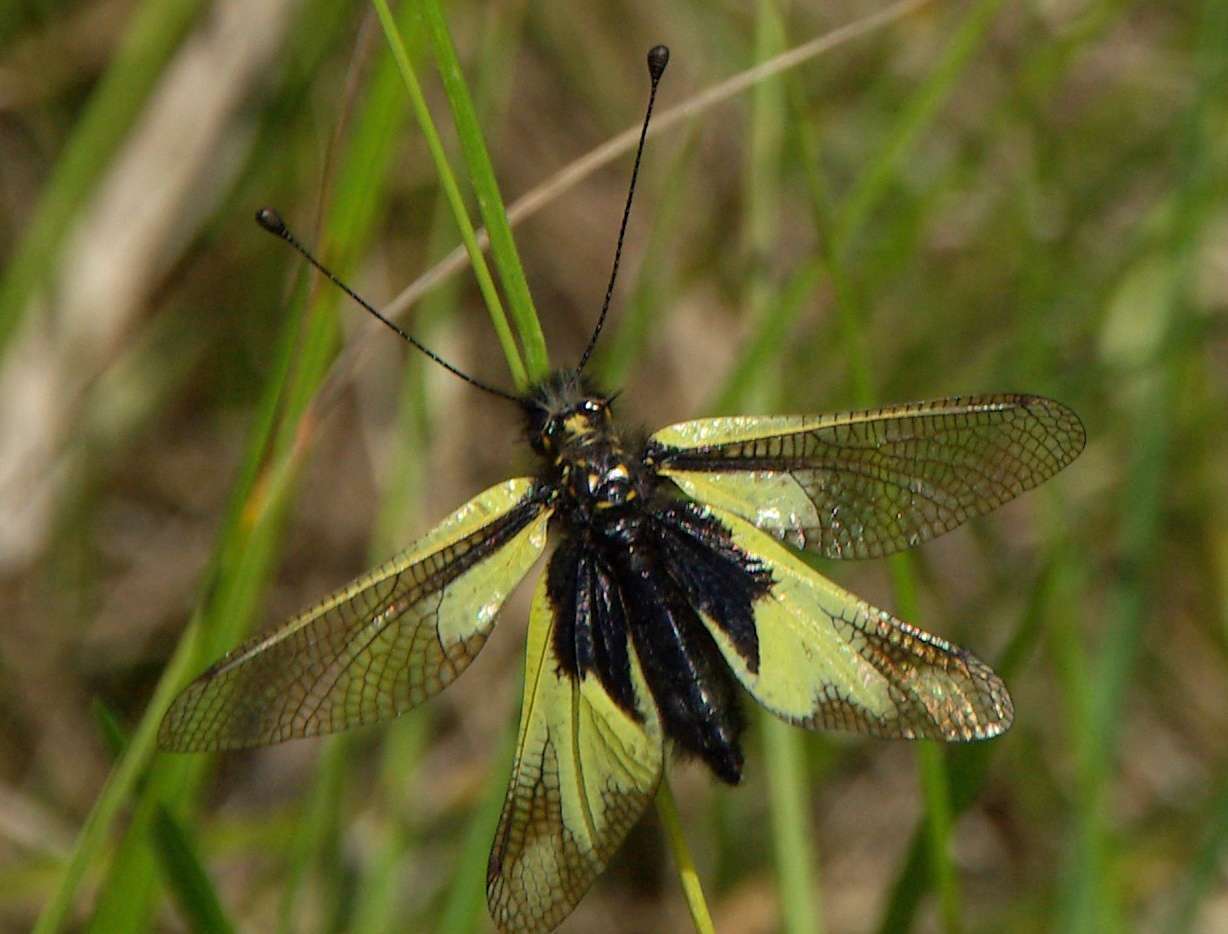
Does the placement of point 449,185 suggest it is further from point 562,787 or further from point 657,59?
point 562,787

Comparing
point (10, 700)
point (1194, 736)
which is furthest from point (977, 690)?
point (10, 700)

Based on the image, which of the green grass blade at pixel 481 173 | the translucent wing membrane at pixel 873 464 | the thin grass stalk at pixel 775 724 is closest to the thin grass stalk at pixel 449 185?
the green grass blade at pixel 481 173

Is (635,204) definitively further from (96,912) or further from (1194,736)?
(96,912)

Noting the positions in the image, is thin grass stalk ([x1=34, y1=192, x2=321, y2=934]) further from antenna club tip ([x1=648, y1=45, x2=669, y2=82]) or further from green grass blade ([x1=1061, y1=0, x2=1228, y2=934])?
green grass blade ([x1=1061, y1=0, x2=1228, y2=934])

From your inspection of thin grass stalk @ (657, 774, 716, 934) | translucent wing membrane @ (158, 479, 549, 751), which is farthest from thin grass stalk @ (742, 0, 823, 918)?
translucent wing membrane @ (158, 479, 549, 751)

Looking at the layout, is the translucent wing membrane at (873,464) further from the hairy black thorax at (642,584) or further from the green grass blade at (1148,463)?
the green grass blade at (1148,463)
